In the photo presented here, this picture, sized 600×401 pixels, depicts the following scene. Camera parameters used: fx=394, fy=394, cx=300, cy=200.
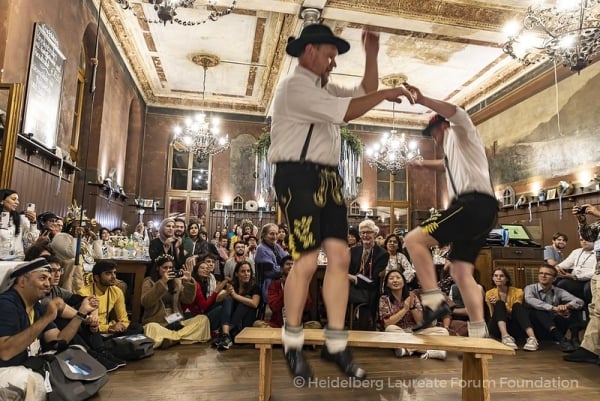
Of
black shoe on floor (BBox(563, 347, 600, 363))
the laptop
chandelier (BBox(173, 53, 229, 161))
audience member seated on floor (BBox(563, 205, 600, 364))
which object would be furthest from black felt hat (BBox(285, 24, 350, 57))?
chandelier (BBox(173, 53, 229, 161))

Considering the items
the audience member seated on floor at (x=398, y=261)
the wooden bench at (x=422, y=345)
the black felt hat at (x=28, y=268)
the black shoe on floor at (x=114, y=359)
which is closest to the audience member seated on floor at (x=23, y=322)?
the black felt hat at (x=28, y=268)

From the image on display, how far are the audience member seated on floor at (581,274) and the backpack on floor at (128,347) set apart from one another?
4728 millimetres

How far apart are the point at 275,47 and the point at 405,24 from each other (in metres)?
2.82

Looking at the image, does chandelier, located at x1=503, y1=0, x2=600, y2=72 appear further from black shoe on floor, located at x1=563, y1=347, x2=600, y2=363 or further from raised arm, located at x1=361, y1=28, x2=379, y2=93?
raised arm, located at x1=361, y1=28, x2=379, y2=93

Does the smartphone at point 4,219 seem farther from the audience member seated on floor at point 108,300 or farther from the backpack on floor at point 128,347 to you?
the backpack on floor at point 128,347

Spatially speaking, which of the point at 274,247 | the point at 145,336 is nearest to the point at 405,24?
the point at 274,247

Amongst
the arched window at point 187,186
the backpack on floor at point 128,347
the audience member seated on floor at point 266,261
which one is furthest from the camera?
the arched window at point 187,186

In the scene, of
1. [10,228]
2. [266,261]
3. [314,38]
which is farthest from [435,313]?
[10,228]

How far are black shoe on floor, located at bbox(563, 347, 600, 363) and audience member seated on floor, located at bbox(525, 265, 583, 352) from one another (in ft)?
1.85

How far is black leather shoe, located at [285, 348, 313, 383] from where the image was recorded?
5.53 ft

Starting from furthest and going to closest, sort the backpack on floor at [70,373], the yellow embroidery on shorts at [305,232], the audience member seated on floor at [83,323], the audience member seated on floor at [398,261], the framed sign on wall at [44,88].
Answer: the audience member seated on floor at [398,261], the framed sign on wall at [44,88], the audience member seated on floor at [83,323], the backpack on floor at [70,373], the yellow embroidery on shorts at [305,232]

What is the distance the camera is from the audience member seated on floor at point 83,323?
2.96 metres

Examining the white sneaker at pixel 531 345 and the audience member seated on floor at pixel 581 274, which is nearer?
the white sneaker at pixel 531 345

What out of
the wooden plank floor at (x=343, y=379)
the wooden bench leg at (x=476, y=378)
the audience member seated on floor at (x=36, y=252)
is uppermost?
the audience member seated on floor at (x=36, y=252)
